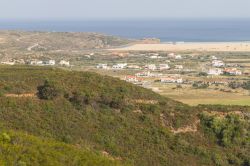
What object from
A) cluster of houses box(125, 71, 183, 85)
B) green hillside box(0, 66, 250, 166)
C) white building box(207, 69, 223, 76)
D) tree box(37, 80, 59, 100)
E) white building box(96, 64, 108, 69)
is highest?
tree box(37, 80, 59, 100)

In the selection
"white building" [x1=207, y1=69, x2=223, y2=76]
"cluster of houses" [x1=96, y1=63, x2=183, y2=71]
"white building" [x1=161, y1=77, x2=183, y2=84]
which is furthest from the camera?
"cluster of houses" [x1=96, y1=63, x2=183, y2=71]

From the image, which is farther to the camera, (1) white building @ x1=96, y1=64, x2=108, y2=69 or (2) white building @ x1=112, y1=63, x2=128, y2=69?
(2) white building @ x1=112, y1=63, x2=128, y2=69

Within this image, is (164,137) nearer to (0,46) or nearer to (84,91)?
(84,91)

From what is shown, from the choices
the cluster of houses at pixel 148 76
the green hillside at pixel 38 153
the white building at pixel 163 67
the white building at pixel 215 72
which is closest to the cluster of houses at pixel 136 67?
the white building at pixel 163 67

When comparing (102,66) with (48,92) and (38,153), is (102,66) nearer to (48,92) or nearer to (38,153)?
(48,92)

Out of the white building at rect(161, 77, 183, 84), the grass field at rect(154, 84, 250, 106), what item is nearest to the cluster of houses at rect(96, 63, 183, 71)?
the white building at rect(161, 77, 183, 84)

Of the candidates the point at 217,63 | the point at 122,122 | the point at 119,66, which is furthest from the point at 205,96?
the point at 217,63

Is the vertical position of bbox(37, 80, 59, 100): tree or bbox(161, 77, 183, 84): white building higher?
bbox(37, 80, 59, 100): tree

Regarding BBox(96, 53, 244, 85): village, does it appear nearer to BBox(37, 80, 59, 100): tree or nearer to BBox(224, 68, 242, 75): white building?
BBox(224, 68, 242, 75): white building

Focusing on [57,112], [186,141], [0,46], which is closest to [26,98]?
[57,112]
